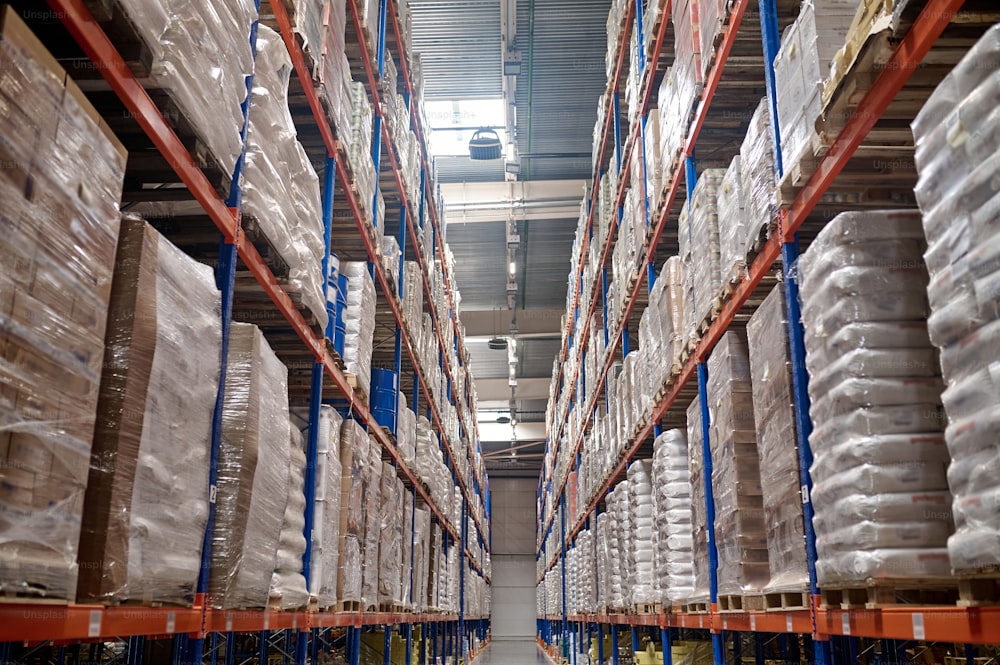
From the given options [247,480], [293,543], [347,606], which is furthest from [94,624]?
[347,606]

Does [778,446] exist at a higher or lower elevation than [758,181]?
lower

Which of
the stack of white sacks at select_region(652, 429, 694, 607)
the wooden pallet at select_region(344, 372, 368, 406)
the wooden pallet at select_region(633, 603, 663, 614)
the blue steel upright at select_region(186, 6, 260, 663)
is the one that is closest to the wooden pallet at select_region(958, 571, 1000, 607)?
the blue steel upright at select_region(186, 6, 260, 663)

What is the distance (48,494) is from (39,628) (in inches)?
13.8

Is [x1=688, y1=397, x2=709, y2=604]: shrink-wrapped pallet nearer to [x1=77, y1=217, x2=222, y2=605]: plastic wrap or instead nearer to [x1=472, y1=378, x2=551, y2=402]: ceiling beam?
[x1=77, y1=217, x2=222, y2=605]: plastic wrap

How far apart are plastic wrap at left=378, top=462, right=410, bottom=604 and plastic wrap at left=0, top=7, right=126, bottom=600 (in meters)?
5.19

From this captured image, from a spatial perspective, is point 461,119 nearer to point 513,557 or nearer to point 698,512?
point 698,512

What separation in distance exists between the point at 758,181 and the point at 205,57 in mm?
2858

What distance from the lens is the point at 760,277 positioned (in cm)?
457

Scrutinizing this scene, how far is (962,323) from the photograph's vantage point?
2.39 m

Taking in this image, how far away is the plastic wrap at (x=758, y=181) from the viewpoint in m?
4.37

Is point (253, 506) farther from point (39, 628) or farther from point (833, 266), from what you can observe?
point (833, 266)

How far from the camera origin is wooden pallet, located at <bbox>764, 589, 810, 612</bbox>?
383cm

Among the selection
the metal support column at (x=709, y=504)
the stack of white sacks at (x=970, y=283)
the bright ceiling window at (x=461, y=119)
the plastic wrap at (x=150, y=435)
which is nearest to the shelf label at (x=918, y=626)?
the stack of white sacks at (x=970, y=283)

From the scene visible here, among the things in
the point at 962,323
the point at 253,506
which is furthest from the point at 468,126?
the point at 962,323
